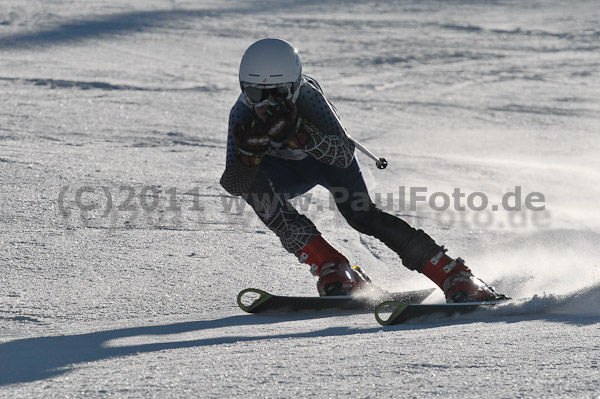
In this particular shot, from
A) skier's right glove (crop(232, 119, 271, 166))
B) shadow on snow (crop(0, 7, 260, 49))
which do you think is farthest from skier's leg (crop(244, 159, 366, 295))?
shadow on snow (crop(0, 7, 260, 49))

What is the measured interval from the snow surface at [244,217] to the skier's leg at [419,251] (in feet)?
0.77

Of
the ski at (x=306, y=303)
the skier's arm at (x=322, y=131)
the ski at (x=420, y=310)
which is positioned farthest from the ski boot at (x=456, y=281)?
the skier's arm at (x=322, y=131)

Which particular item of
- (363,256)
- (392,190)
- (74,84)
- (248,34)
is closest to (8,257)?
(363,256)

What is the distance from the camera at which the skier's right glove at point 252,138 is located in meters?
3.67

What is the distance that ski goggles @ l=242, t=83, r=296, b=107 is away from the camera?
384 cm

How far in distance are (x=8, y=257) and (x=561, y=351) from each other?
9.11 ft

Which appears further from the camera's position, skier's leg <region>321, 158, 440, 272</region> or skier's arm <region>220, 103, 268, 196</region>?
skier's leg <region>321, 158, 440, 272</region>

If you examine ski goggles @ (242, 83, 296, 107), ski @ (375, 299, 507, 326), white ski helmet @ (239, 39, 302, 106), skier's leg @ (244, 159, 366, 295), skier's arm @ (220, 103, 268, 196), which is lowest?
ski @ (375, 299, 507, 326)

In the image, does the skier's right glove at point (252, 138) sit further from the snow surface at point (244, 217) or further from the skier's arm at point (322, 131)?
the snow surface at point (244, 217)

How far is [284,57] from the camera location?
384 cm

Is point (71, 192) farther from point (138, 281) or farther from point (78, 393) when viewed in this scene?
point (78, 393)

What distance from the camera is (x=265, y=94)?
12.7 ft

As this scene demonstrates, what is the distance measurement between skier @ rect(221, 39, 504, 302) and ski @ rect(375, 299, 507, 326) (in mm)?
141

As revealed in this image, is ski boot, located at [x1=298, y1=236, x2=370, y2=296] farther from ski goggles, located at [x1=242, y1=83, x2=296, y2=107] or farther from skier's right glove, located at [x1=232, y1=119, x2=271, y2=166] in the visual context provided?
ski goggles, located at [x1=242, y1=83, x2=296, y2=107]
